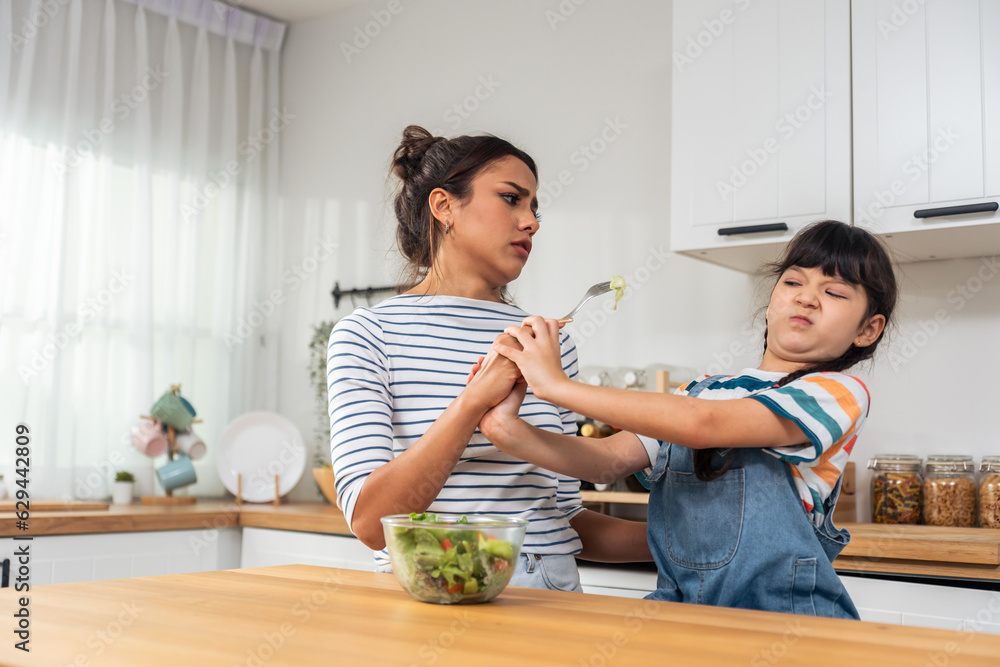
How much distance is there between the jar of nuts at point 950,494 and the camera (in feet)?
6.82

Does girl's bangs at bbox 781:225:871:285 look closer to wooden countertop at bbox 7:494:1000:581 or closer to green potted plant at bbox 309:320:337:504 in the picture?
wooden countertop at bbox 7:494:1000:581

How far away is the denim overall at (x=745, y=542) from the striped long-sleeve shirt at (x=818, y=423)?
2 centimetres

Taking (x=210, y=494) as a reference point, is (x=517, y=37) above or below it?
above

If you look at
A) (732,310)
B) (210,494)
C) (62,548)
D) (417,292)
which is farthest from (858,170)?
(210,494)

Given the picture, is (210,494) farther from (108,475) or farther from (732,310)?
(732,310)

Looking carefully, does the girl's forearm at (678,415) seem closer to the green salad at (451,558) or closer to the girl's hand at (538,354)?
the girl's hand at (538,354)

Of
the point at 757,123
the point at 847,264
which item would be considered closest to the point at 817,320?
the point at 847,264

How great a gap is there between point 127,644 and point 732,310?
2213 mm

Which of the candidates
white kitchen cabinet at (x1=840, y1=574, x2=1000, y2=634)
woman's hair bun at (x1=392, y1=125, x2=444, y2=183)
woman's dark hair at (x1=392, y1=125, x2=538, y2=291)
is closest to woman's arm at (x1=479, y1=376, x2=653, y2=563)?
woman's dark hair at (x1=392, y1=125, x2=538, y2=291)

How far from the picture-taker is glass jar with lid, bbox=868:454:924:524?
2152 millimetres

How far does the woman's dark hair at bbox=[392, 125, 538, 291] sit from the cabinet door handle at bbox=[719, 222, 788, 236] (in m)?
1.02

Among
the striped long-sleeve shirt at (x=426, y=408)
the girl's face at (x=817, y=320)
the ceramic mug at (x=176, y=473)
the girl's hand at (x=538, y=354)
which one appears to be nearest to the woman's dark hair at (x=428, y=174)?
the striped long-sleeve shirt at (x=426, y=408)

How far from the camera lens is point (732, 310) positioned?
266cm

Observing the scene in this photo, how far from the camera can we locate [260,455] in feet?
10.6
